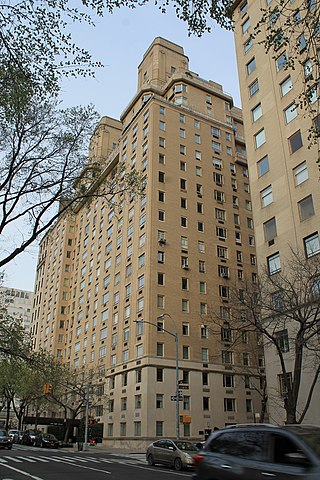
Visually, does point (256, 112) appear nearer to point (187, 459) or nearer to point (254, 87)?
point (254, 87)

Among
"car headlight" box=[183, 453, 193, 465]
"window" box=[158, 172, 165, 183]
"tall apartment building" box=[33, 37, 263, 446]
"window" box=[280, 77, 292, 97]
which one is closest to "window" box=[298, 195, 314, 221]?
"window" box=[280, 77, 292, 97]

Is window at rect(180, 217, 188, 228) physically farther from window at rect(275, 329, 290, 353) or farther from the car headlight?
the car headlight

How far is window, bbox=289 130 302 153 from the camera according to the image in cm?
3066

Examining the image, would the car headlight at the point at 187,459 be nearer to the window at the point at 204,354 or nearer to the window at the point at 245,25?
the window at the point at 204,354

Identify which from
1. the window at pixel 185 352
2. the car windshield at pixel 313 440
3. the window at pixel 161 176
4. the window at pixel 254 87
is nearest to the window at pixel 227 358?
the window at pixel 185 352

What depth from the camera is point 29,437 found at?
46094 mm

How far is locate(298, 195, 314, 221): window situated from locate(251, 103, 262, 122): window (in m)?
9.62

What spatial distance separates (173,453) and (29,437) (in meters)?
30.3

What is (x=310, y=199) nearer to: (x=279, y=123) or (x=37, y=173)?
(x=279, y=123)

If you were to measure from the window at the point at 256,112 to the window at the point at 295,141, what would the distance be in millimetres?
5060

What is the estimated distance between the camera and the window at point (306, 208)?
1126 inches

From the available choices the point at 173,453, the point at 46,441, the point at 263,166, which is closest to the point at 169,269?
the point at 263,166

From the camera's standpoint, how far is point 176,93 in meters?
59.2

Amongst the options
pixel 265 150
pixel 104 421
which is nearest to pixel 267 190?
pixel 265 150
